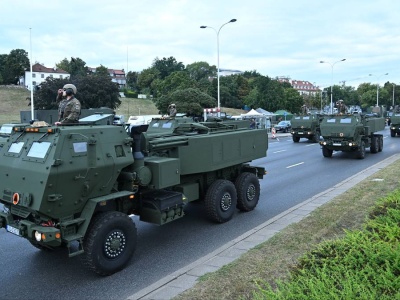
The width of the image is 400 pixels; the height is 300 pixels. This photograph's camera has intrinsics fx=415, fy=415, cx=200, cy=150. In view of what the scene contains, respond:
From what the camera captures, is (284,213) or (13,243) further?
(284,213)

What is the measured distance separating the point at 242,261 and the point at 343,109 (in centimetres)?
1762

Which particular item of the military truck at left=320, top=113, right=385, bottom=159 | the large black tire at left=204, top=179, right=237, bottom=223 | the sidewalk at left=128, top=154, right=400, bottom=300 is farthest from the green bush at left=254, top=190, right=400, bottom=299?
the military truck at left=320, top=113, right=385, bottom=159

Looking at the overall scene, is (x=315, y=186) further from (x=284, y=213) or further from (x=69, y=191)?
(x=69, y=191)

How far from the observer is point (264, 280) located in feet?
17.5

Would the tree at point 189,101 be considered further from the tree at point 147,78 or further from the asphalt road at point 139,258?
the tree at point 147,78

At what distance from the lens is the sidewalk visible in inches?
206

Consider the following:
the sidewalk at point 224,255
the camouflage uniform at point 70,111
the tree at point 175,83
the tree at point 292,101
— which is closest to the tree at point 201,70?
the tree at point 175,83

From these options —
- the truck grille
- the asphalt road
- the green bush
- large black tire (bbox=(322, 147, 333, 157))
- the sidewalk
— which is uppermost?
the truck grille

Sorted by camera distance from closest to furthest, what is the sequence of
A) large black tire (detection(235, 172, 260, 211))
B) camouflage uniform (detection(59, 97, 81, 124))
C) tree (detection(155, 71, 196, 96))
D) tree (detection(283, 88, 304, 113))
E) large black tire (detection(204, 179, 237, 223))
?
camouflage uniform (detection(59, 97, 81, 124))
large black tire (detection(204, 179, 237, 223))
large black tire (detection(235, 172, 260, 211))
tree (detection(155, 71, 196, 96))
tree (detection(283, 88, 304, 113))

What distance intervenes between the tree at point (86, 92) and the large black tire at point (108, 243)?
46860 mm

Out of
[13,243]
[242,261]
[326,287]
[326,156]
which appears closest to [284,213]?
[242,261]

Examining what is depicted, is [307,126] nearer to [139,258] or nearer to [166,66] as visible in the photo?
[139,258]

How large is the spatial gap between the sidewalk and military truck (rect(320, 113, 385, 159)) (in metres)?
9.50

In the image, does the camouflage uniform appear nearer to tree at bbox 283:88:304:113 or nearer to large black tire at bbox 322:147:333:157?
large black tire at bbox 322:147:333:157
